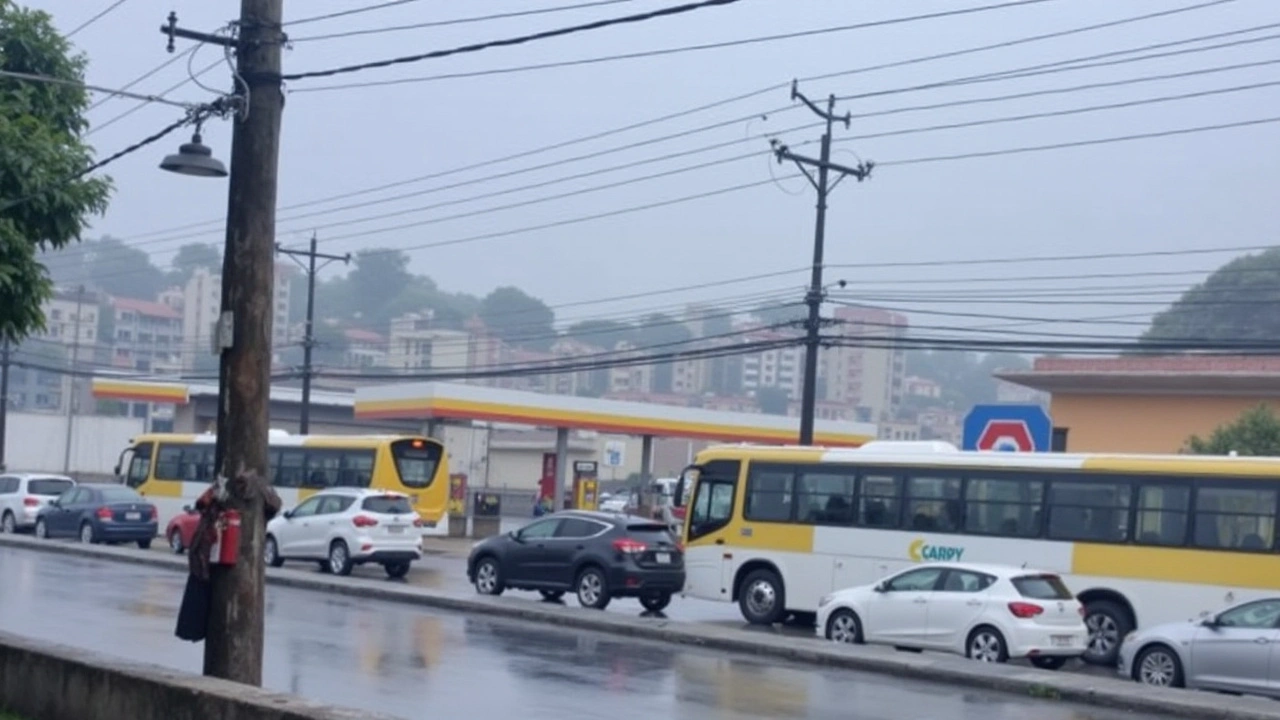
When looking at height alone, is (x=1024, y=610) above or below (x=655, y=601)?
above

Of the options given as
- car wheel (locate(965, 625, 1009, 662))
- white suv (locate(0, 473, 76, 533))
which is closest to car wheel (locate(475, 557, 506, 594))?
car wheel (locate(965, 625, 1009, 662))

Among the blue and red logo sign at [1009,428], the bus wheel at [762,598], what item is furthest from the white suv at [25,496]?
the blue and red logo sign at [1009,428]

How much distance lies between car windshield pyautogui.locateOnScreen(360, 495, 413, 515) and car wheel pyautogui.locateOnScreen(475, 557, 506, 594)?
5.37 metres

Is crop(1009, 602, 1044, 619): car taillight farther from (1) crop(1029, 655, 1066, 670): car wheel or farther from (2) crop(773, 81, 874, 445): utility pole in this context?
(2) crop(773, 81, 874, 445): utility pole

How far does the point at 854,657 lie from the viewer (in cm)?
2248

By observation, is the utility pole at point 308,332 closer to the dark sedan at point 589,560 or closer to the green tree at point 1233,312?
the dark sedan at point 589,560

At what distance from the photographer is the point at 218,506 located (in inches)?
510

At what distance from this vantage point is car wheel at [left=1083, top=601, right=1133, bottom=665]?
2467cm

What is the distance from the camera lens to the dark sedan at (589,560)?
2944cm

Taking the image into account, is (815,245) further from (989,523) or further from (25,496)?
(25,496)

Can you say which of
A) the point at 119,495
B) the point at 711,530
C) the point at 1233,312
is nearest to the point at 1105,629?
the point at 711,530

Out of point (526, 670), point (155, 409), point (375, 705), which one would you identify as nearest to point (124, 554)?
point (526, 670)

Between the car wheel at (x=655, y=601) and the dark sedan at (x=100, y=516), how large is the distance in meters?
19.6

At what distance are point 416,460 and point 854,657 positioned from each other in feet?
74.1
